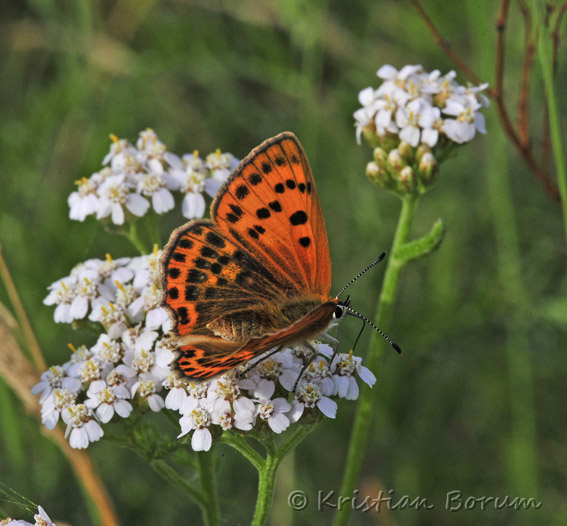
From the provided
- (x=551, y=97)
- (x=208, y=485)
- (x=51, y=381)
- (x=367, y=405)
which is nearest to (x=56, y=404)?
(x=51, y=381)

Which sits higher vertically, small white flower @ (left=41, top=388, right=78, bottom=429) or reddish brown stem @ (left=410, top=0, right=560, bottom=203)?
reddish brown stem @ (left=410, top=0, right=560, bottom=203)

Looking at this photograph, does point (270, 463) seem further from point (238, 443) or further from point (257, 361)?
point (257, 361)

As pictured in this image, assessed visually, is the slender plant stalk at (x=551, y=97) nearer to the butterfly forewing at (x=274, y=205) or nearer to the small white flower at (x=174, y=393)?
the butterfly forewing at (x=274, y=205)

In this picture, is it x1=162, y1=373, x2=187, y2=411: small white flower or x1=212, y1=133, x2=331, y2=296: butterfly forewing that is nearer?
x1=162, y1=373, x2=187, y2=411: small white flower

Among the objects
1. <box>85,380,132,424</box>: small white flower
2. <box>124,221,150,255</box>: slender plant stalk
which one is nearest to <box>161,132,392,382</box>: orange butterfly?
<box>85,380,132,424</box>: small white flower

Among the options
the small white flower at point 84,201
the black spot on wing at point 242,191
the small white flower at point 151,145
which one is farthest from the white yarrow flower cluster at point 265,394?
the small white flower at point 151,145

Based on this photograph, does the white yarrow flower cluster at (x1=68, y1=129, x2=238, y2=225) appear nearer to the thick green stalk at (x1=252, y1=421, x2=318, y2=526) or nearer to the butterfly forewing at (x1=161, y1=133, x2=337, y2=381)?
the butterfly forewing at (x1=161, y1=133, x2=337, y2=381)

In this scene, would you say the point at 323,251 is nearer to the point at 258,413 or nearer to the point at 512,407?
the point at 258,413
